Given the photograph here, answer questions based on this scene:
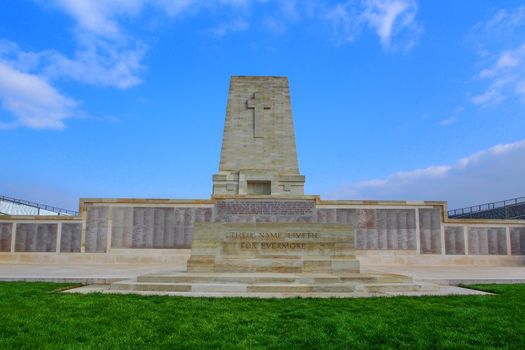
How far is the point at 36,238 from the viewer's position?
64.8ft

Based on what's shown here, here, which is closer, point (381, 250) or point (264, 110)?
point (381, 250)

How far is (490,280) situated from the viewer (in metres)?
11.1

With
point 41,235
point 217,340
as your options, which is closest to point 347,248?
point 217,340

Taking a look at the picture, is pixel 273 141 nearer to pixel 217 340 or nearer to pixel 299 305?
pixel 299 305

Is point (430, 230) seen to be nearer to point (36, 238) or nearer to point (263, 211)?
point (263, 211)

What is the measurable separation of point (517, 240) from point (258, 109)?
15433 millimetres

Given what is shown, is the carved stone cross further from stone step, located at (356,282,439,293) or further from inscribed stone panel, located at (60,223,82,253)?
stone step, located at (356,282,439,293)

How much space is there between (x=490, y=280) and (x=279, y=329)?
26.2ft

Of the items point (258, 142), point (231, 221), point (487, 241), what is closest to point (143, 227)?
point (231, 221)

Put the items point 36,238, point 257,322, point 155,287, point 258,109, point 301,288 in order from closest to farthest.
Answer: point 257,322 < point 301,288 < point 155,287 < point 36,238 < point 258,109

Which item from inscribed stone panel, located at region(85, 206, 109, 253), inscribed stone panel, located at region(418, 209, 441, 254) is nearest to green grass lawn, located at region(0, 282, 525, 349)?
inscribed stone panel, located at region(85, 206, 109, 253)

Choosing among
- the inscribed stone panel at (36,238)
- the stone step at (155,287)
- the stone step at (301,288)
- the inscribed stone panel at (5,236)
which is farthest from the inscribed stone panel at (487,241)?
the inscribed stone panel at (5,236)

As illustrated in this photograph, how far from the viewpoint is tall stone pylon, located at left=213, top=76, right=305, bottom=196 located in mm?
23938

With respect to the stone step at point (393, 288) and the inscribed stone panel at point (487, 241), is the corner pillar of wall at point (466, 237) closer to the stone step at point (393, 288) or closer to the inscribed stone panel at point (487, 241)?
the inscribed stone panel at point (487, 241)
